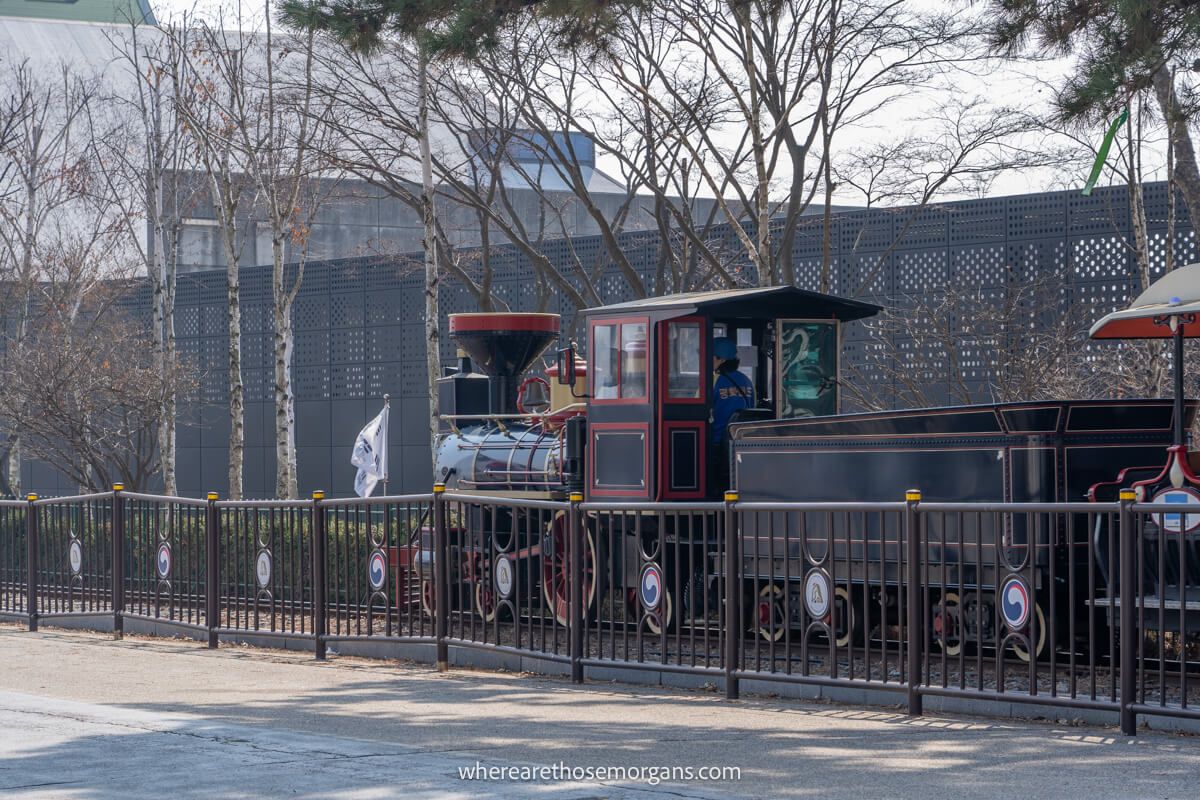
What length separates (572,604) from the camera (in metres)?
11.4

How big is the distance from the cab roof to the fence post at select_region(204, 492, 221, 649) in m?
3.88

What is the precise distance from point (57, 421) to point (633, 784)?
20830mm

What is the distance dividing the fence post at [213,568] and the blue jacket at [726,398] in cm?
456

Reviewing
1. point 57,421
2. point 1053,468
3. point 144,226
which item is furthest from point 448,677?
point 144,226

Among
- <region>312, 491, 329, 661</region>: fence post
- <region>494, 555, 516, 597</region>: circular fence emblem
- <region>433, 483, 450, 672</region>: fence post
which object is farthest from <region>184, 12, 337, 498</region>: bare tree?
<region>494, 555, 516, 597</region>: circular fence emblem

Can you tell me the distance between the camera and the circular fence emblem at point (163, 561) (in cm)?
1516

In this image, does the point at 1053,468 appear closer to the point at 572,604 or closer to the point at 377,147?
the point at 572,604

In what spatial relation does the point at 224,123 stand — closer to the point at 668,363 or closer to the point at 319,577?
the point at 668,363

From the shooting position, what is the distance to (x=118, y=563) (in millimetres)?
15648

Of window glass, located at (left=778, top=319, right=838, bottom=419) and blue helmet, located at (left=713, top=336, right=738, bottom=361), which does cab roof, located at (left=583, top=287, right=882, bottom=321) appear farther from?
blue helmet, located at (left=713, top=336, right=738, bottom=361)

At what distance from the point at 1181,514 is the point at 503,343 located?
10.1 m

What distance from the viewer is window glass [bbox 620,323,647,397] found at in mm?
14914

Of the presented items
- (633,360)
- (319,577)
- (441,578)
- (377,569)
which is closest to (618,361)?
(633,360)

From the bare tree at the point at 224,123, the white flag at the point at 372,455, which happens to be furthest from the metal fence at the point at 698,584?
the bare tree at the point at 224,123
